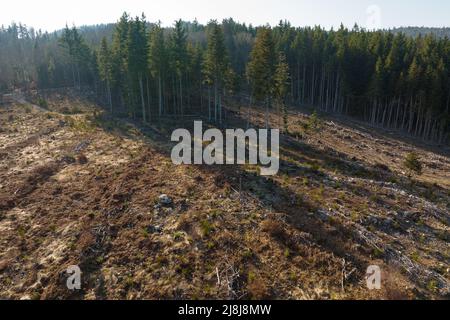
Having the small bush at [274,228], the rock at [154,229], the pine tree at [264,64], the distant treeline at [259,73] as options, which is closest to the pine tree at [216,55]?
the distant treeline at [259,73]

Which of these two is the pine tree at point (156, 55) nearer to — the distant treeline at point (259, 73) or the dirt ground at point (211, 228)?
the distant treeline at point (259, 73)

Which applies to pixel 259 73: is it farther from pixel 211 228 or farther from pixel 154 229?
pixel 154 229

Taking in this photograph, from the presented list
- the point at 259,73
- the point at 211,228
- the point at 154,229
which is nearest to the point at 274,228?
the point at 211,228

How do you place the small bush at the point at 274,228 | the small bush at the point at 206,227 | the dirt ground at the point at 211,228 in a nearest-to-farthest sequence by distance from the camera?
the dirt ground at the point at 211,228
the small bush at the point at 274,228
the small bush at the point at 206,227

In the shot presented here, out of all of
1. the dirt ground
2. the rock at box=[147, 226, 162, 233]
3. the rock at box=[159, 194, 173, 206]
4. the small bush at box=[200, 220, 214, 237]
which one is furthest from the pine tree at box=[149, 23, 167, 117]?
the small bush at box=[200, 220, 214, 237]

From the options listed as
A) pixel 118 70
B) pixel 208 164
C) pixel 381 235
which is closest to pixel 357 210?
pixel 381 235

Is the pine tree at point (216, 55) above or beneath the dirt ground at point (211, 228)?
above

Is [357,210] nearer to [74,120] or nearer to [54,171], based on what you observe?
[54,171]
